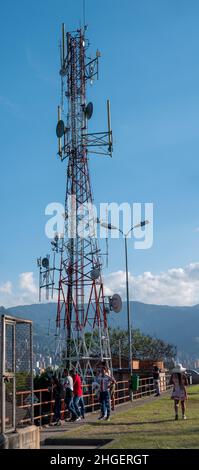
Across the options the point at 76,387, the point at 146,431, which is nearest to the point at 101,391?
the point at 76,387

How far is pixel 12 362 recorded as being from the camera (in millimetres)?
10055

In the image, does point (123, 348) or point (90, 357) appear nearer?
point (90, 357)

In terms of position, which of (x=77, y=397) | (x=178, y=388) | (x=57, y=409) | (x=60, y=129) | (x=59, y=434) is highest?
(x=60, y=129)

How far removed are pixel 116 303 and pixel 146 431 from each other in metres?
20.3

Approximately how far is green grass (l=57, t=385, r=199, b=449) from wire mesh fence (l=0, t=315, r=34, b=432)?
246 cm

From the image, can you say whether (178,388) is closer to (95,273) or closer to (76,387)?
(76,387)

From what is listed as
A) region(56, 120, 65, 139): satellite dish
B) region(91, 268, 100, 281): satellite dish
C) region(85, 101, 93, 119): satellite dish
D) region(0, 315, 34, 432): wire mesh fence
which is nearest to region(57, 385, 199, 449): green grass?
region(0, 315, 34, 432): wire mesh fence

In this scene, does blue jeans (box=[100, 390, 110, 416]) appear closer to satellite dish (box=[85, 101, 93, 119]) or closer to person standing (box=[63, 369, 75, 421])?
person standing (box=[63, 369, 75, 421])

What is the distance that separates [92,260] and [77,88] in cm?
1034

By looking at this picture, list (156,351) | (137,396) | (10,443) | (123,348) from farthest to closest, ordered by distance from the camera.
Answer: (156,351)
(123,348)
(137,396)
(10,443)

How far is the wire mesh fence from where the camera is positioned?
9445 mm
